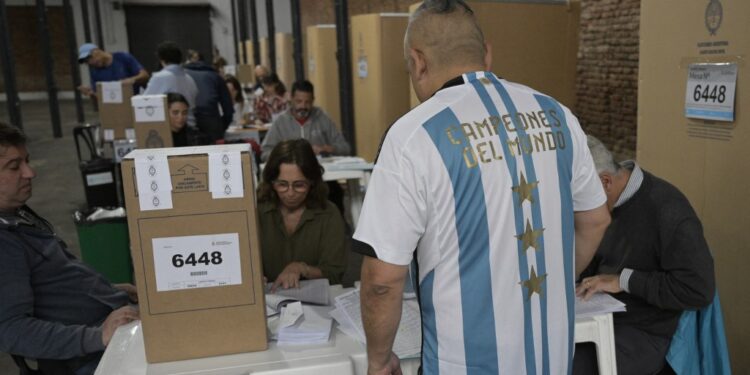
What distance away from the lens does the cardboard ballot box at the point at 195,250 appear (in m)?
1.33

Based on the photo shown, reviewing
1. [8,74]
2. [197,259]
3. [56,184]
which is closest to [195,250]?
[197,259]

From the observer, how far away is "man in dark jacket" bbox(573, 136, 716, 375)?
1651 millimetres

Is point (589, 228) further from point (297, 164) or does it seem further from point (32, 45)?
point (32, 45)

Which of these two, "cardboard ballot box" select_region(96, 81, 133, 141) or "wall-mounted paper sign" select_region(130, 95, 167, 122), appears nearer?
"wall-mounted paper sign" select_region(130, 95, 167, 122)

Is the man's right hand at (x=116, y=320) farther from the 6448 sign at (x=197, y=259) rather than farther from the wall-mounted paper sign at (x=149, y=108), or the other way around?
the wall-mounted paper sign at (x=149, y=108)

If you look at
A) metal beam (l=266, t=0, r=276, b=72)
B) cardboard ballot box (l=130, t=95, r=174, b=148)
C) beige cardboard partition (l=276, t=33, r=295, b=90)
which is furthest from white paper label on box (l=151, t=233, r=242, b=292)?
metal beam (l=266, t=0, r=276, b=72)

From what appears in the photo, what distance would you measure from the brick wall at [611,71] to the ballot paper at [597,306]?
537cm

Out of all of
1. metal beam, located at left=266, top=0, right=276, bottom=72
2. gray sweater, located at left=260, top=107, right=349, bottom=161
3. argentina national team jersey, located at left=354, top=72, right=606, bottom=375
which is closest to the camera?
argentina national team jersey, located at left=354, top=72, right=606, bottom=375

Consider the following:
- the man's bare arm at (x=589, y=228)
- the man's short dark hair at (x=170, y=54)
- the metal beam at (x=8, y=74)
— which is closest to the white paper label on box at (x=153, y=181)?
the man's bare arm at (x=589, y=228)

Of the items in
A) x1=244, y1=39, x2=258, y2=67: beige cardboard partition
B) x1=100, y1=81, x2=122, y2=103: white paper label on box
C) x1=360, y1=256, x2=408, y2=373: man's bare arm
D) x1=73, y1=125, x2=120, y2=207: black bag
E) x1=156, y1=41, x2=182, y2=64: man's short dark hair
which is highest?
x1=244, y1=39, x2=258, y2=67: beige cardboard partition

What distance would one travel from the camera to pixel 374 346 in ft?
4.09

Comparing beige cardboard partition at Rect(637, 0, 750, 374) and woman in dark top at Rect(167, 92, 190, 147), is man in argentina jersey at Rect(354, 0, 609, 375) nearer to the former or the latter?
beige cardboard partition at Rect(637, 0, 750, 374)

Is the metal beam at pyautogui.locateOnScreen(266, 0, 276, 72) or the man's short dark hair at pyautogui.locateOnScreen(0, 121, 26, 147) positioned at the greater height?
the metal beam at pyautogui.locateOnScreen(266, 0, 276, 72)

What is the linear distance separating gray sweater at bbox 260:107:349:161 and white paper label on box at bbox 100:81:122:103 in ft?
3.94
